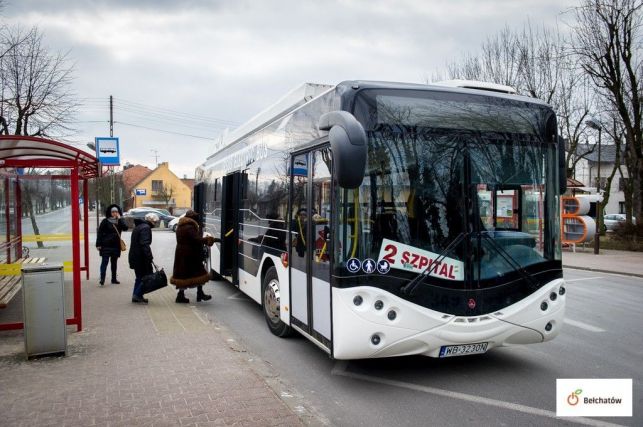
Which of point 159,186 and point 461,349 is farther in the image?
point 159,186

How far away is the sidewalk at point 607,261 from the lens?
1628 cm

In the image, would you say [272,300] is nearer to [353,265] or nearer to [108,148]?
[353,265]

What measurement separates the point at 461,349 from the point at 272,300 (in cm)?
300

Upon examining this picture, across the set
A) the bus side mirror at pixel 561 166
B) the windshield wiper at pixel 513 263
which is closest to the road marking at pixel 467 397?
the windshield wiper at pixel 513 263

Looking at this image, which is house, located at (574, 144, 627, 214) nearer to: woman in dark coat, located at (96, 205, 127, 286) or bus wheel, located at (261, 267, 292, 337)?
woman in dark coat, located at (96, 205, 127, 286)

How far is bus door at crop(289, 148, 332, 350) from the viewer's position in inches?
216

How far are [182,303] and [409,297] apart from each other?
6.01 meters

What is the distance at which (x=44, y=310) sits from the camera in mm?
6242

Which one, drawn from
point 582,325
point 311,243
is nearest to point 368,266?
point 311,243

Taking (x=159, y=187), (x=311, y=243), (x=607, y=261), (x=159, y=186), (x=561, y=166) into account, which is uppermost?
(x=159, y=186)

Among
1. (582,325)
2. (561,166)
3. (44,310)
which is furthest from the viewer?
(582,325)

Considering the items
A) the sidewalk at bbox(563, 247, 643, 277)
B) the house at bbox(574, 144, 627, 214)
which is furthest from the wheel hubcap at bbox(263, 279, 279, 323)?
the house at bbox(574, 144, 627, 214)

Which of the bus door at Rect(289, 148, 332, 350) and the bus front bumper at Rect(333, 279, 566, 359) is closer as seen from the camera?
the bus front bumper at Rect(333, 279, 566, 359)

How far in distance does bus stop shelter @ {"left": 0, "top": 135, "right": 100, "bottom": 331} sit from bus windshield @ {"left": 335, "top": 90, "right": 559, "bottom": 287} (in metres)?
4.23
